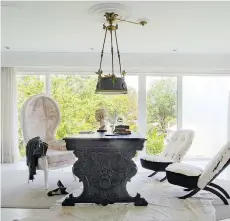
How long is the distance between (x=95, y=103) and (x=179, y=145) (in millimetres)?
2765

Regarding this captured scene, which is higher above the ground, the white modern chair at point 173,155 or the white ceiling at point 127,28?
the white ceiling at point 127,28

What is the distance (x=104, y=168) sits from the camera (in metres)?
3.25

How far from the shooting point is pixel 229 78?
6777mm

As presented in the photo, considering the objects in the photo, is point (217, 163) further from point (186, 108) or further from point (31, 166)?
point (186, 108)

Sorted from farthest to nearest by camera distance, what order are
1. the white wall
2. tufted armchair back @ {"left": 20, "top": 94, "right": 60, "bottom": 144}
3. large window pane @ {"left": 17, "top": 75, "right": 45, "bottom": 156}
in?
large window pane @ {"left": 17, "top": 75, "right": 45, "bottom": 156}, the white wall, tufted armchair back @ {"left": 20, "top": 94, "right": 60, "bottom": 144}

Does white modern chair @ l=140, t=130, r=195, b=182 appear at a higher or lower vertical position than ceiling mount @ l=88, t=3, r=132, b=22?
lower

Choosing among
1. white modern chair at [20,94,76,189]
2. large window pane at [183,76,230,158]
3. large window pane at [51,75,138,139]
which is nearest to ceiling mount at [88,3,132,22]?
white modern chair at [20,94,76,189]

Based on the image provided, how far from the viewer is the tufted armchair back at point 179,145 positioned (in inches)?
173

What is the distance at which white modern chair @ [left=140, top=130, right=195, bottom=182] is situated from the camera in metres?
4.35

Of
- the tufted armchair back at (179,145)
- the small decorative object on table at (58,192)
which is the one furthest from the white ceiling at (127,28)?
the small decorative object on table at (58,192)

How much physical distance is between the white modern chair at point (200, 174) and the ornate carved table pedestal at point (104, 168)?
1.73ft

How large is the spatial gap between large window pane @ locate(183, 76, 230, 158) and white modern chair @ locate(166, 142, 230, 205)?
3.36 metres

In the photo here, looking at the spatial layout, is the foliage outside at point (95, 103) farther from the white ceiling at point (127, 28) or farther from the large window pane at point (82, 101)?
the white ceiling at point (127, 28)

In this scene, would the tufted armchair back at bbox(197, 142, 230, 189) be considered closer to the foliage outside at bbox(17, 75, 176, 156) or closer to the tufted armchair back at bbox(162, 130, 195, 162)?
the tufted armchair back at bbox(162, 130, 195, 162)
